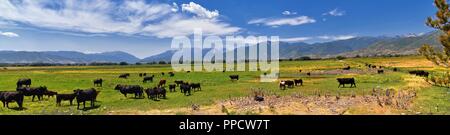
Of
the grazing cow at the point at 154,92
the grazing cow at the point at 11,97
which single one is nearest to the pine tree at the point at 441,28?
the grazing cow at the point at 154,92

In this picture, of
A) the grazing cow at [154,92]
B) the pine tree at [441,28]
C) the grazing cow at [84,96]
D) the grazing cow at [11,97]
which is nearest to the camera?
the pine tree at [441,28]

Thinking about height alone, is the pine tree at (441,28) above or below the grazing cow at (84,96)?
above

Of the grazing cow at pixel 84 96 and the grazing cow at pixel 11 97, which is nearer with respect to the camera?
the grazing cow at pixel 84 96

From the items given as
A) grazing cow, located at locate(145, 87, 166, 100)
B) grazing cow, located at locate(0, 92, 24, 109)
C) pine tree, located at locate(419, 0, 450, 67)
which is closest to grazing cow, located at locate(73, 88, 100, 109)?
grazing cow, located at locate(0, 92, 24, 109)

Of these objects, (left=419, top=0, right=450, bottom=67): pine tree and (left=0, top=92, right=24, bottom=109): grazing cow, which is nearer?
(left=419, top=0, right=450, bottom=67): pine tree

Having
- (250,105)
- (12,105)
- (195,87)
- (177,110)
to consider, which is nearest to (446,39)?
(250,105)

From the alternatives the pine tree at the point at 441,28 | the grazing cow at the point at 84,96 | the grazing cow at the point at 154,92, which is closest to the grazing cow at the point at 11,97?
the grazing cow at the point at 84,96

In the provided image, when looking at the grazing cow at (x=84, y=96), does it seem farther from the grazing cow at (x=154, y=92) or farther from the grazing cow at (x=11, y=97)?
the grazing cow at (x=154, y=92)

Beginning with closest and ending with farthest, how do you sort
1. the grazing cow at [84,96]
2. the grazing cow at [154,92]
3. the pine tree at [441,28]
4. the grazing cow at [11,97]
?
Answer: 1. the pine tree at [441,28]
2. the grazing cow at [84,96]
3. the grazing cow at [11,97]
4. the grazing cow at [154,92]

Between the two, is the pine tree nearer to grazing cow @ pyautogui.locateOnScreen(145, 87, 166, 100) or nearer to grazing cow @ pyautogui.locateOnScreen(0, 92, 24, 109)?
grazing cow @ pyautogui.locateOnScreen(145, 87, 166, 100)
